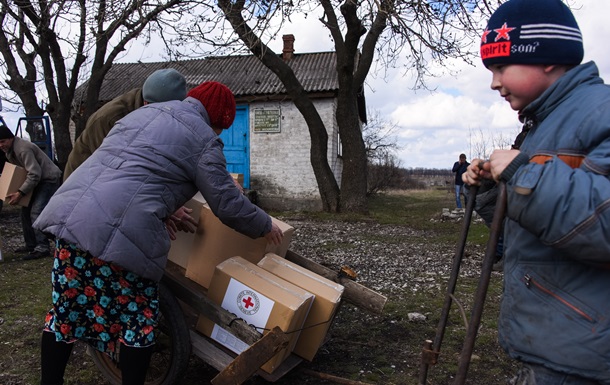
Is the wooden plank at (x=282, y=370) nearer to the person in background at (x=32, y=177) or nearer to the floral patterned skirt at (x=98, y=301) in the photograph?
the floral patterned skirt at (x=98, y=301)

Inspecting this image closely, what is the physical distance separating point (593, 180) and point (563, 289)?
327 millimetres

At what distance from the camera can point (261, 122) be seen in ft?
48.5

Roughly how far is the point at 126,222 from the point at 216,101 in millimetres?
845

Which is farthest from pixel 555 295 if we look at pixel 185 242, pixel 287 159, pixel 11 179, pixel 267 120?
pixel 267 120

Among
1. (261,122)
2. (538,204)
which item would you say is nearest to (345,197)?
(261,122)

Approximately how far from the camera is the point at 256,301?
2.54m

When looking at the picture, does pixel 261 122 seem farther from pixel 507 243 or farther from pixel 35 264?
pixel 507 243

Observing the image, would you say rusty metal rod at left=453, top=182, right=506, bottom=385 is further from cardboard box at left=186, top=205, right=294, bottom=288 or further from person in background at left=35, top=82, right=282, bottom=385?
cardboard box at left=186, top=205, right=294, bottom=288

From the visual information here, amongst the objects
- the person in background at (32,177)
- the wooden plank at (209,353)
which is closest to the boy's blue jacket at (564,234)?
the wooden plank at (209,353)

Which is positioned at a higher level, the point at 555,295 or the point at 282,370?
the point at 555,295

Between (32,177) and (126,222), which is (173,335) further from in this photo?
(32,177)

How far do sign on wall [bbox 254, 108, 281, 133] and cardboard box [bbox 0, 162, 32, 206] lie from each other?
9.03m

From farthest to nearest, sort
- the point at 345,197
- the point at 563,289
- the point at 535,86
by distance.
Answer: the point at 345,197, the point at 535,86, the point at 563,289

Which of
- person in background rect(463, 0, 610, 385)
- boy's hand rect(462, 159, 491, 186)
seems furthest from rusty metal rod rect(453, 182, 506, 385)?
boy's hand rect(462, 159, 491, 186)
